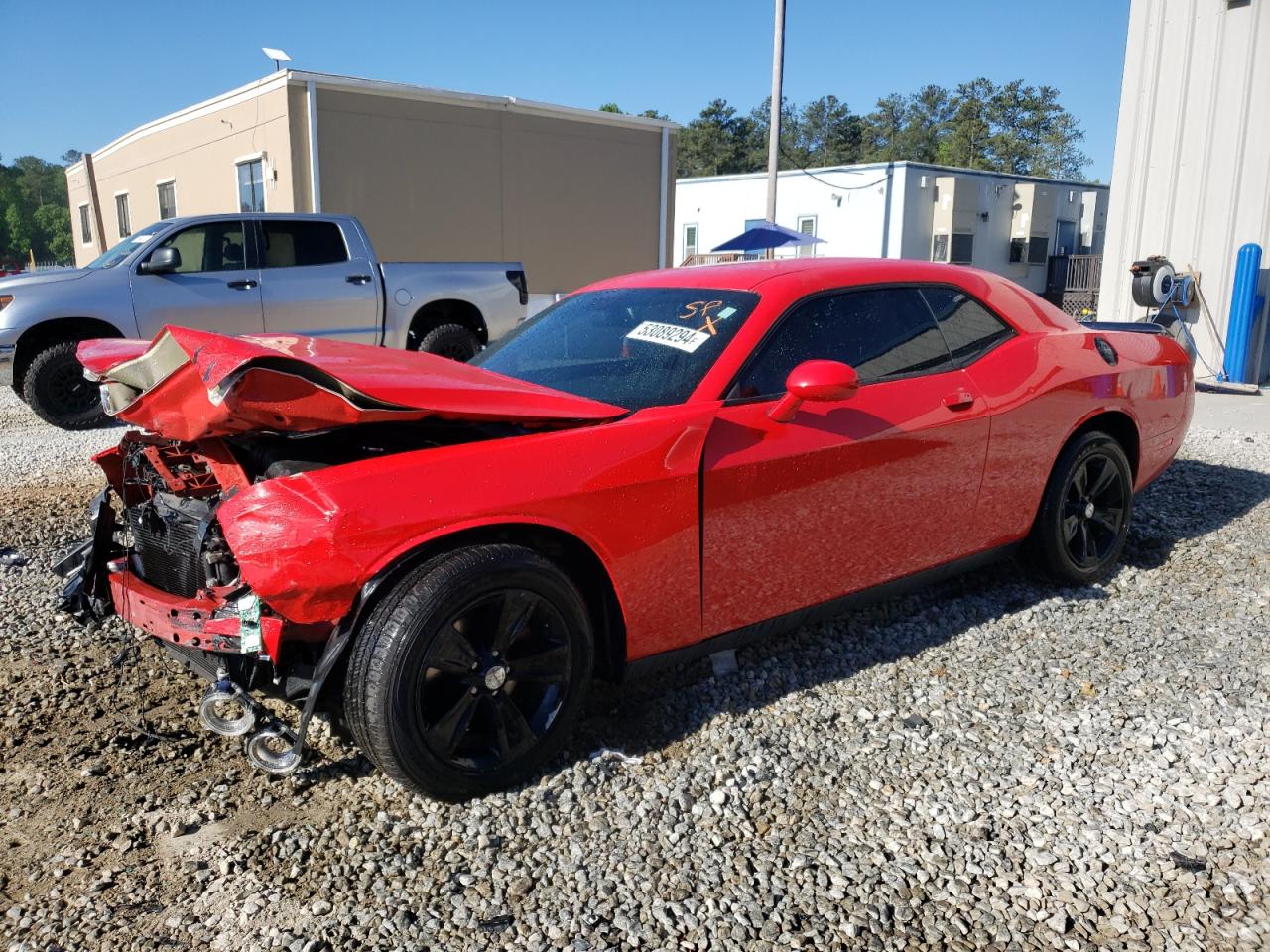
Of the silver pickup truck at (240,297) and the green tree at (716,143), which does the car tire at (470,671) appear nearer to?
the silver pickup truck at (240,297)

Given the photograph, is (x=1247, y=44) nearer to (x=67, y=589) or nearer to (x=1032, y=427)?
(x=1032, y=427)

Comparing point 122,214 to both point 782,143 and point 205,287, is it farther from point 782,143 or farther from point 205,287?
point 782,143

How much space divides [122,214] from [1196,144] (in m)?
22.3

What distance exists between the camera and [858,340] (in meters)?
3.68

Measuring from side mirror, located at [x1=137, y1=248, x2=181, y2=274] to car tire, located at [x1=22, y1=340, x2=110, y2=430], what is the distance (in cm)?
89

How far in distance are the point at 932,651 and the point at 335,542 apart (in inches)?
97.0

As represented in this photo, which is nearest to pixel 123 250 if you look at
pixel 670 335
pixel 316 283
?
pixel 316 283

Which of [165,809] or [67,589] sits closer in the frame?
[165,809]

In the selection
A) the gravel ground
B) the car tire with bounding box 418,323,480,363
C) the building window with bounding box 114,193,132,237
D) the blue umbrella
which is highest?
the building window with bounding box 114,193,132,237

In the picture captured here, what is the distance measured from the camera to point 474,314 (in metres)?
10.6

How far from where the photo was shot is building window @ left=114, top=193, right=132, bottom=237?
22728 millimetres

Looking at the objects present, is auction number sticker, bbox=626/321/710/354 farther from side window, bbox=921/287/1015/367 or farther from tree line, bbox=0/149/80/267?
tree line, bbox=0/149/80/267

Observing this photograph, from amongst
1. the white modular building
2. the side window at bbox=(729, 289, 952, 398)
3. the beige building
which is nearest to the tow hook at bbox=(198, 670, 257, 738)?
the side window at bbox=(729, 289, 952, 398)

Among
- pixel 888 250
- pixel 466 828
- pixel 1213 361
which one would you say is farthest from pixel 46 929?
pixel 888 250
